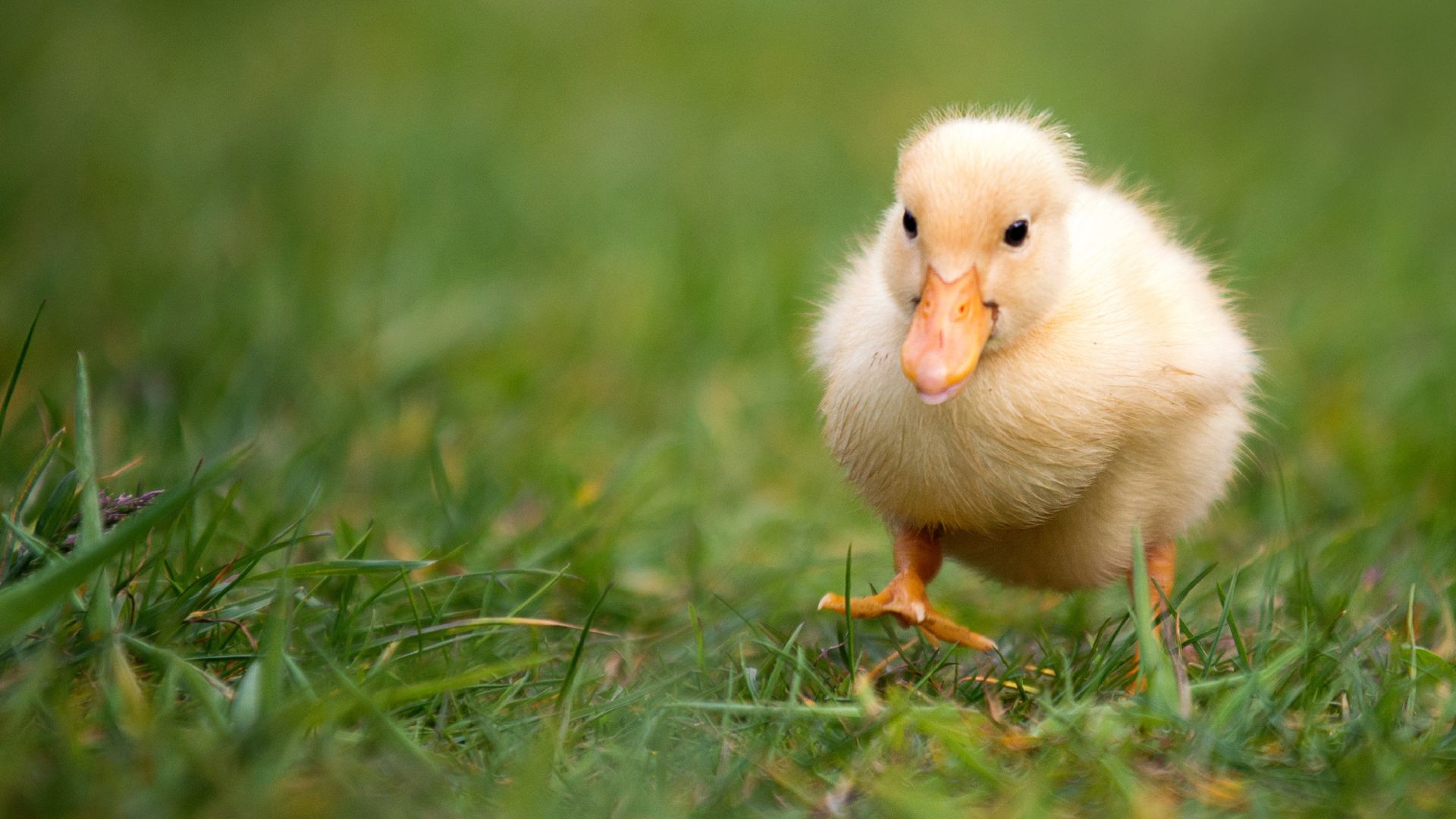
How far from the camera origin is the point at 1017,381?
91.1 inches

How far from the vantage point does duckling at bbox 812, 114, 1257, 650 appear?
2.24 meters

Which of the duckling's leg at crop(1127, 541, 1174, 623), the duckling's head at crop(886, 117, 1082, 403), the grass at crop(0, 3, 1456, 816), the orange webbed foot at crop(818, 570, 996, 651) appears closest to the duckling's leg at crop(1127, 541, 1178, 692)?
the duckling's leg at crop(1127, 541, 1174, 623)

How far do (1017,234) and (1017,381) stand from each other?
10.4 inches

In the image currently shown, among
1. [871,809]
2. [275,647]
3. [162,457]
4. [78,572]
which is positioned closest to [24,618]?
[78,572]

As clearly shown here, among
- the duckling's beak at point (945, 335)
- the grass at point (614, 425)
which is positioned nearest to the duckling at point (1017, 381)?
the duckling's beak at point (945, 335)

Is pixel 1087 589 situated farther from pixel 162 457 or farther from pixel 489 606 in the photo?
→ pixel 162 457

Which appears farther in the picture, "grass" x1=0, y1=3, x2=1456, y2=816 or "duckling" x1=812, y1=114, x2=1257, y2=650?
"duckling" x1=812, y1=114, x2=1257, y2=650

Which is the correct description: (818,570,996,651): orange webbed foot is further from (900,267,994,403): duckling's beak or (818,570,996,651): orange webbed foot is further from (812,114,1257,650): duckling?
(900,267,994,403): duckling's beak

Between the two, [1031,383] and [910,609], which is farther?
[910,609]

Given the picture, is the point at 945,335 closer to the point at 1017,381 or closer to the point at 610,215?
the point at 1017,381

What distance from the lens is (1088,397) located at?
2312 mm

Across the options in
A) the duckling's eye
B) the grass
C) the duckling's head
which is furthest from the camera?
the duckling's eye

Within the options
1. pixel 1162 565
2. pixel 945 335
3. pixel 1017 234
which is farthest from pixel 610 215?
pixel 945 335

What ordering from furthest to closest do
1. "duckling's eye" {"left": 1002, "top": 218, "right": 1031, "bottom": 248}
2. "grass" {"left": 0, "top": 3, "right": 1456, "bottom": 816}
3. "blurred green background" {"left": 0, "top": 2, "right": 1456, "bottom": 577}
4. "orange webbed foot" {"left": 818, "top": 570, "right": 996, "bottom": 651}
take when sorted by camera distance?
"blurred green background" {"left": 0, "top": 2, "right": 1456, "bottom": 577}
"orange webbed foot" {"left": 818, "top": 570, "right": 996, "bottom": 651}
"duckling's eye" {"left": 1002, "top": 218, "right": 1031, "bottom": 248}
"grass" {"left": 0, "top": 3, "right": 1456, "bottom": 816}
